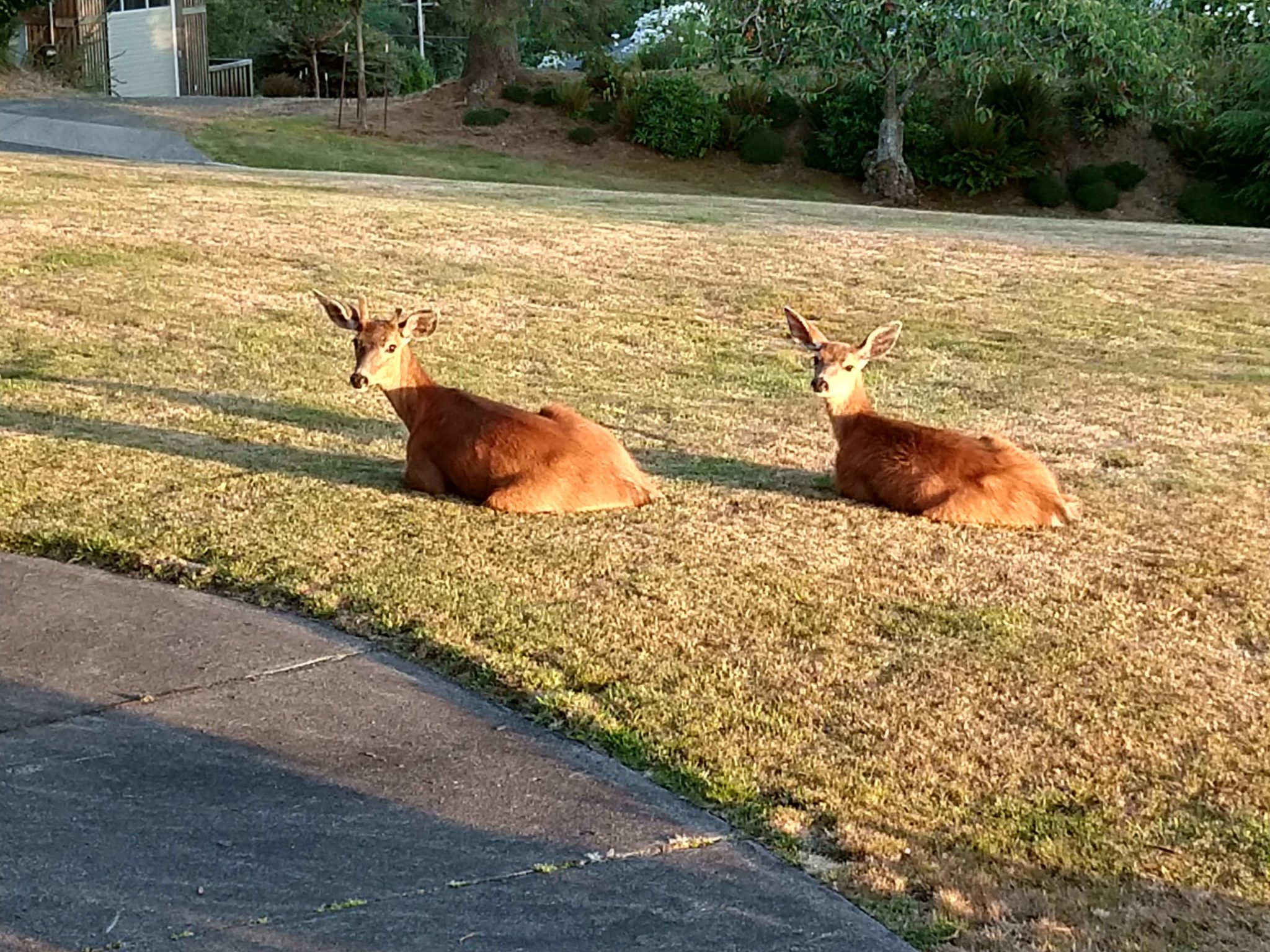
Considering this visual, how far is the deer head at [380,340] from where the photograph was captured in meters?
8.31

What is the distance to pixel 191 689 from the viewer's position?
550cm

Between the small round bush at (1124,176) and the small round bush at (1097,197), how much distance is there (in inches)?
15.4

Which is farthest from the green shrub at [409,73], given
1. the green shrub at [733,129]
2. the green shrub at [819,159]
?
the green shrub at [819,159]

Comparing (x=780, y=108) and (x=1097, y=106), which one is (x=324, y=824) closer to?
(x=780, y=108)

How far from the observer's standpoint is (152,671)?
5.64 meters

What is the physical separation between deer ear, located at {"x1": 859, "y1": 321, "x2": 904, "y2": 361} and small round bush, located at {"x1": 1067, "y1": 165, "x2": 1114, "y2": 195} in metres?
24.6

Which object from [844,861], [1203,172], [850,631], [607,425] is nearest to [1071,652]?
[850,631]

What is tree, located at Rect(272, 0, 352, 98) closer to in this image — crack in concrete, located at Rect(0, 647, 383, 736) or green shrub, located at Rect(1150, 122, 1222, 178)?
green shrub, located at Rect(1150, 122, 1222, 178)

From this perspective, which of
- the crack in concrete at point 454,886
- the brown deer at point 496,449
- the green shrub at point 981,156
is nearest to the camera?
the crack in concrete at point 454,886

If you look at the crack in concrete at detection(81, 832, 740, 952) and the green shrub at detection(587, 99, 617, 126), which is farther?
the green shrub at detection(587, 99, 617, 126)

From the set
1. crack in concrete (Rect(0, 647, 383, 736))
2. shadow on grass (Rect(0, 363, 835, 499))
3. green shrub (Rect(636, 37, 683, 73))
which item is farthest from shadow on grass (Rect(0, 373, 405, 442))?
green shrub (Rect(636, 37, 683, 73))

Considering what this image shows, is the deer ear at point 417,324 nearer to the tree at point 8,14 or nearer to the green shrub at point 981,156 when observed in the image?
the green shrub at point 981,156

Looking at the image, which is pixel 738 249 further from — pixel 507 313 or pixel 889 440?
pixel 889 440

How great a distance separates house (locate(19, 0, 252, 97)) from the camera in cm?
3728
